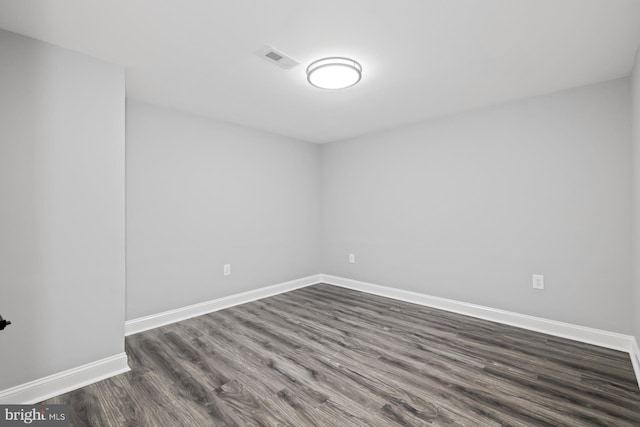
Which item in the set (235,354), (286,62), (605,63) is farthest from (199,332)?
(605,63)

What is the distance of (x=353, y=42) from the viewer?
202 centimetres

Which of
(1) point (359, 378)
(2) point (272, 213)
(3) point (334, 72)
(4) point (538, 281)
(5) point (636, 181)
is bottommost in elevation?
(1) point (359, 378)

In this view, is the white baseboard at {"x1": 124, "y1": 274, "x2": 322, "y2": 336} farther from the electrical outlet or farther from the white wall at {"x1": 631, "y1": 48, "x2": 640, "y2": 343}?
the white wall at {"x1": 631, "y1": 48, "x2": 640, "y2": 343}

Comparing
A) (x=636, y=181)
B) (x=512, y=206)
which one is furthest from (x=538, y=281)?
(x=636, y=181)

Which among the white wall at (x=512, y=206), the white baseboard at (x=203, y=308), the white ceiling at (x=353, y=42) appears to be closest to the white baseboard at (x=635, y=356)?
the white wall at (x=512, y=206)

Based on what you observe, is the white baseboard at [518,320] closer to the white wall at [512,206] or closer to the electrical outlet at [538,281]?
the white wall at [512,206]

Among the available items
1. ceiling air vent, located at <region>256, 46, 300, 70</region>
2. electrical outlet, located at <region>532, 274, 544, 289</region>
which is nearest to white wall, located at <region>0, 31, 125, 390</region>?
ceiling air vent, located at <region>256, 46, 300, 70</region>

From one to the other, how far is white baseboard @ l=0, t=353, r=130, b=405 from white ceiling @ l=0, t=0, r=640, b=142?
2249 mm

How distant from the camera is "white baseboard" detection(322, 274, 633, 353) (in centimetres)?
259

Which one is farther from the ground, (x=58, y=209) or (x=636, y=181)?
(x=636, y=181)
